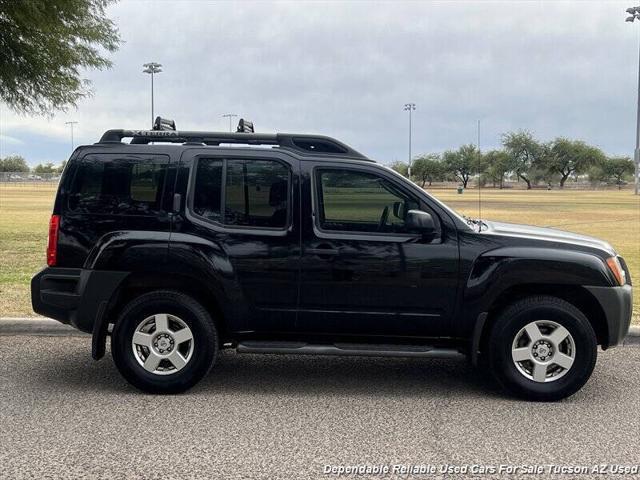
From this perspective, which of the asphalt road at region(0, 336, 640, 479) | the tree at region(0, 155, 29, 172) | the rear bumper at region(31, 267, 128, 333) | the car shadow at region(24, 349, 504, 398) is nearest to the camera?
the asphalt road at region(0, 336, 640, 479)

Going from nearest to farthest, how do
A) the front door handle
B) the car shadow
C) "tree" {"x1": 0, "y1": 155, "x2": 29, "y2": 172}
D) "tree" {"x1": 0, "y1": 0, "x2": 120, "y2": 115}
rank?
the front door handle → the car shadow → "tree" {"x1": 0, "y1": 0, "x2": 120, "y2": 115} → "tree" {"x1": 0, "y1": 155, "x2": 29, "y2": 172}

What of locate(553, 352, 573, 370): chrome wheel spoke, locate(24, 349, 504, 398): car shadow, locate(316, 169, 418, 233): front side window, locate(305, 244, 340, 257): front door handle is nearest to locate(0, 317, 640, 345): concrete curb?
locate(24, 349, 504, 398): car shadow

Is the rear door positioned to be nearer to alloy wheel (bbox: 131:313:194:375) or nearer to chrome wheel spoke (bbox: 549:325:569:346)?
alloy wheel (bbox: 131:313:194:375)

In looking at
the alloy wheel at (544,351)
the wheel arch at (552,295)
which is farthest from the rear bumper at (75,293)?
the alloy wheel at (544,351)

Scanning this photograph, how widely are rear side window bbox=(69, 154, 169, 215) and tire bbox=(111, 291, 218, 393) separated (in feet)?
2.51

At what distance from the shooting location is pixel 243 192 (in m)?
5.37

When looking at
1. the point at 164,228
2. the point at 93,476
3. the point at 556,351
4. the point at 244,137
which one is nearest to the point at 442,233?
the point at 556,351

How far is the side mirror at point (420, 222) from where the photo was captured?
200 inches

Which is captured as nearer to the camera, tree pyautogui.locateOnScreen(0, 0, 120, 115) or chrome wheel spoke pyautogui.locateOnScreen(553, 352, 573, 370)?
chrome wheel spoke pyautogui.locateOnScreen(553, 352, 573, 370)

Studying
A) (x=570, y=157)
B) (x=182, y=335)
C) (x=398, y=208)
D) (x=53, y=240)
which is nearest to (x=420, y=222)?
(x=398, y=208)

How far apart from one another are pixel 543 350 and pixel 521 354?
17 cm

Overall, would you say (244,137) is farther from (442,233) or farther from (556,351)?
(556,351)

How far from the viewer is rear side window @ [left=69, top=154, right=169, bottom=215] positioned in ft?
17.6

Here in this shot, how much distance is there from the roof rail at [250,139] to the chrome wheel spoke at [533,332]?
1.80 m
